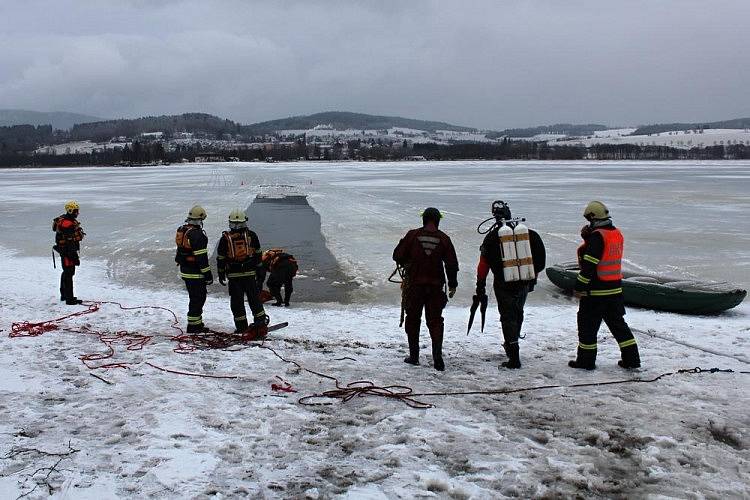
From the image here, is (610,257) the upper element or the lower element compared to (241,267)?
upper

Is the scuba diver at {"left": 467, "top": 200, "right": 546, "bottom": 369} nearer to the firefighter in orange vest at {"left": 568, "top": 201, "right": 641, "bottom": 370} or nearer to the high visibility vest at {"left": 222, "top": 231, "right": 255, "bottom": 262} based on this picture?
the firefighter in orange vest at {"left": 568, "top": 201, "right": 641, "bottom": 370}

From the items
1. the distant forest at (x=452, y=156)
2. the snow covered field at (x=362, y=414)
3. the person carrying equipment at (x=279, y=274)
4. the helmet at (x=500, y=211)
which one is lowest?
the snow covered field at (x=362, y=414)

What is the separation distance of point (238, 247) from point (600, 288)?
3.93 metres

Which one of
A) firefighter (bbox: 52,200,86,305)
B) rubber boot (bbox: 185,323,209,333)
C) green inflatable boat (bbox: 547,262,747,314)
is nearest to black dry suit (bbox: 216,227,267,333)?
rubber boot (bbox: 185,323,209,333)

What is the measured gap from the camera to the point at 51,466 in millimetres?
3670

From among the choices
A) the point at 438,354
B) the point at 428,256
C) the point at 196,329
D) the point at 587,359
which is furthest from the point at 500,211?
the point at 196,329

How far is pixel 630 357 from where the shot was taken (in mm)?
5719

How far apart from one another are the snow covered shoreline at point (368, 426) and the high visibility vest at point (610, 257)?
3.06ft

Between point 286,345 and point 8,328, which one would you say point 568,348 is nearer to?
point 286,345

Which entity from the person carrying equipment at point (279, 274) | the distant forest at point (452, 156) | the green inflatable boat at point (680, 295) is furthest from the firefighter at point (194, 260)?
the distant forest at point (452, 156)

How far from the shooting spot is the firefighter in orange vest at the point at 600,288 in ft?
18.3

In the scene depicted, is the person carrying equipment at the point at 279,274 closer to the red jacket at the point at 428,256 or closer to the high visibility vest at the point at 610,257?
the red jacket at the point at 428,256

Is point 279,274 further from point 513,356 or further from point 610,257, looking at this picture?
point 610,257

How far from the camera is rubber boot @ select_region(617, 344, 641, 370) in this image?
18.7 feet
